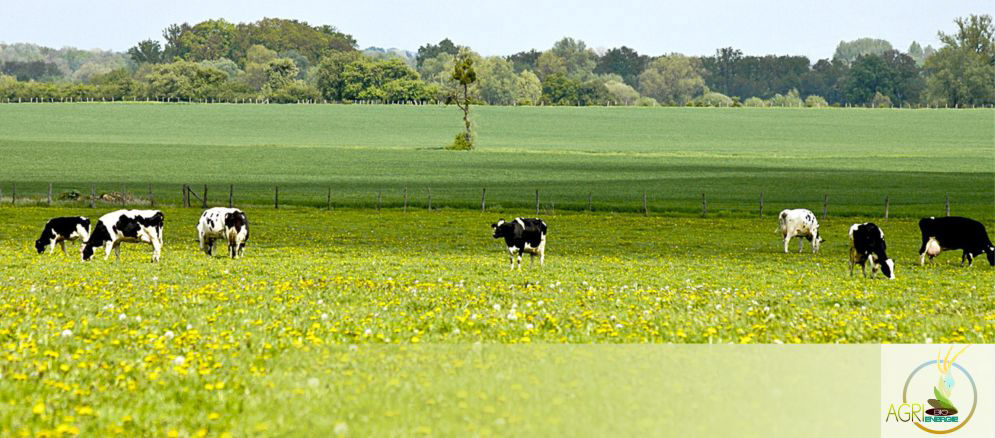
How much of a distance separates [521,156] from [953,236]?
264 feet

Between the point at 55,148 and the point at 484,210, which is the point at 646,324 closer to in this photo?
the point at 484,210

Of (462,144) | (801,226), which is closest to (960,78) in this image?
(462,144)

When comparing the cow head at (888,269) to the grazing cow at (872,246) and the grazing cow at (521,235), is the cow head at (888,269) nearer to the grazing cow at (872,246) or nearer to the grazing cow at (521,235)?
the grazing cow at (872,246)

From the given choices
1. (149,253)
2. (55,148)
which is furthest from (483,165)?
(149,253)

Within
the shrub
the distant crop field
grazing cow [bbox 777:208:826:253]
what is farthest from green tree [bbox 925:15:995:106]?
grazing cow [bbox 777:208:826:253]

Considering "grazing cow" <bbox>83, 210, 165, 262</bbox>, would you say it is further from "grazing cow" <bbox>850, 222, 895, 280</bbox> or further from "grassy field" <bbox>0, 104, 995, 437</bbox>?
"grazing cow" <bbox>850, 222, 895, 280</bbox>

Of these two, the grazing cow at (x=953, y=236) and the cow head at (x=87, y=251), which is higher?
the grazing cow at (x=953, y=236)

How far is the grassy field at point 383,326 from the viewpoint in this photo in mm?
11055

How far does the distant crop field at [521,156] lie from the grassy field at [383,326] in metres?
35.0

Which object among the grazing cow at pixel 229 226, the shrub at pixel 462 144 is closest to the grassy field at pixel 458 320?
the grazing cow at pixel 229 226

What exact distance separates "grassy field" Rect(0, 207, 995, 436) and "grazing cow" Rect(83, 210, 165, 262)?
0.80 metres

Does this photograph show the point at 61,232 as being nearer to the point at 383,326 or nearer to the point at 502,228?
the point at 502,228

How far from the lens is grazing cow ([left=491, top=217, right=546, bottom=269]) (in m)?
30.4

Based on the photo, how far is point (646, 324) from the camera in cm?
1720
